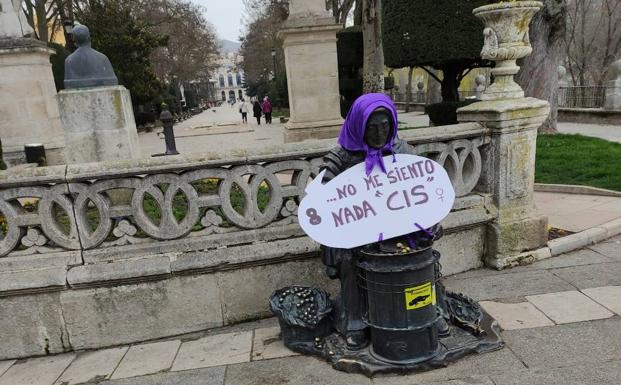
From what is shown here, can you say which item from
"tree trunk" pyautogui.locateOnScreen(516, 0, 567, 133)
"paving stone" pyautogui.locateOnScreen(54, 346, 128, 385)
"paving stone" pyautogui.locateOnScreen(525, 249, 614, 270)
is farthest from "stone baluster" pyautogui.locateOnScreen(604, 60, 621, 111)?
"paving stone" pyautogui.locateOnScreen(54, 346, 128, 385)

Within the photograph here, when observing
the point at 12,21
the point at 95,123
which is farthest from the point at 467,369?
the point at 12,21

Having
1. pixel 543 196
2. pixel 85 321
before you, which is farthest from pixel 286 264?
pixel 543 196

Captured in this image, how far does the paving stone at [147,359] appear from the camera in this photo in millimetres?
3508

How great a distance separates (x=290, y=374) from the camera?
10.8ft

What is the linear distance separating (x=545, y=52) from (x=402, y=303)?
11.6 m

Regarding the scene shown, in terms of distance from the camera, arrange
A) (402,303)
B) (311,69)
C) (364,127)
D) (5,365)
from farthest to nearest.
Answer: (311,69) < (5,365) < (402,303) < (364,127)

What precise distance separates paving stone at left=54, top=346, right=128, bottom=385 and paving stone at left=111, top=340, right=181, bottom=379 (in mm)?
73

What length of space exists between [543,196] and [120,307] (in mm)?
6620

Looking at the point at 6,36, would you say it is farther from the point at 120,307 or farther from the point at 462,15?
the point at 462,15

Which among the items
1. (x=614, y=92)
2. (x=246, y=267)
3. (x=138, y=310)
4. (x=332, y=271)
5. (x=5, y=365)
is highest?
(x=614, y=92)

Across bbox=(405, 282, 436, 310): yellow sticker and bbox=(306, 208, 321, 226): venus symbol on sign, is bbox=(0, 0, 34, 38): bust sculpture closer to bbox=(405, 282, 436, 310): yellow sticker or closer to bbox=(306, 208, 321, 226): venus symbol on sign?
bbox=(306, 208, 321, 226): venus symbol on sign

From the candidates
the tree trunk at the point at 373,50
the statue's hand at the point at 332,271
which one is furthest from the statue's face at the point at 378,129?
the tree trunk at the point at 373,50

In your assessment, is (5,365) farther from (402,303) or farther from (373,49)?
(373,49)

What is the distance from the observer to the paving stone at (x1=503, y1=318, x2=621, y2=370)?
10.3 ft
